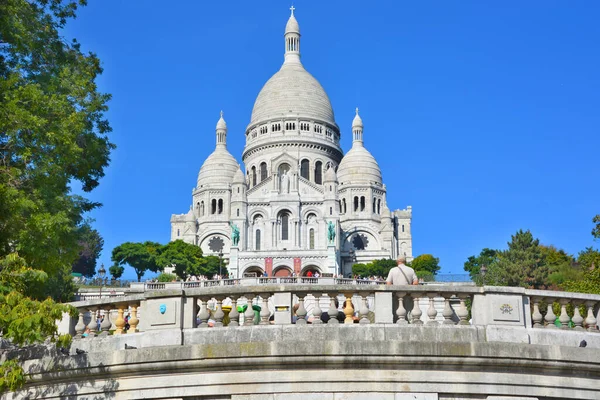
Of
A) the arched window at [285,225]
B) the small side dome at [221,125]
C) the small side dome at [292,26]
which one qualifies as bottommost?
the arched window at [285,225]

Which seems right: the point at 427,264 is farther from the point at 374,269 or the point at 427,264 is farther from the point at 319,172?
the point at 319,172

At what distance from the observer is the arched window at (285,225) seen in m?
112

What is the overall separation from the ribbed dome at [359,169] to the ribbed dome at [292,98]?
806 centimetres

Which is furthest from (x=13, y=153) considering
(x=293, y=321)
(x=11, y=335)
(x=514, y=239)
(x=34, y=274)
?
(x=514, y=239)

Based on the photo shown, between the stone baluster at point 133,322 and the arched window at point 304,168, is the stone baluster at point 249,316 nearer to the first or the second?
the stone baluster at point 133,322

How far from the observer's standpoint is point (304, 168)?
125 m

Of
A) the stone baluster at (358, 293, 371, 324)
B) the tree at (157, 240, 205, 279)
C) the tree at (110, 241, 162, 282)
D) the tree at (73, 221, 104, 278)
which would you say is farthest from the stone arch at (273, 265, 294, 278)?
the stone baluster at (358, 293, 371, 324)

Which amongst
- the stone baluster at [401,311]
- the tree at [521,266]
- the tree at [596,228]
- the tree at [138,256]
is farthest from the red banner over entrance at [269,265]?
the stone baluster at [401,311]

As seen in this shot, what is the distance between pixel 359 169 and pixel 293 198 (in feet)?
49.6

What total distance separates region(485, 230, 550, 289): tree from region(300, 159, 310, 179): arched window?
62.4m

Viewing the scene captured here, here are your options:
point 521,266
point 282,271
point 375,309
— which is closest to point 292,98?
point 282,271

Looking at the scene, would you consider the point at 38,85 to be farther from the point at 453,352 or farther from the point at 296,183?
the point at 296,183

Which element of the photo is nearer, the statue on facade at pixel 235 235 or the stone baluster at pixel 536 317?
the stone baluster at pixel 536 317

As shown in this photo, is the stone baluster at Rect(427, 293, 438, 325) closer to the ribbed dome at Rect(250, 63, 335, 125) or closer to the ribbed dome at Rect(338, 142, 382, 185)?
the ribbed dome at Rect(338, 142, 382, 185)
